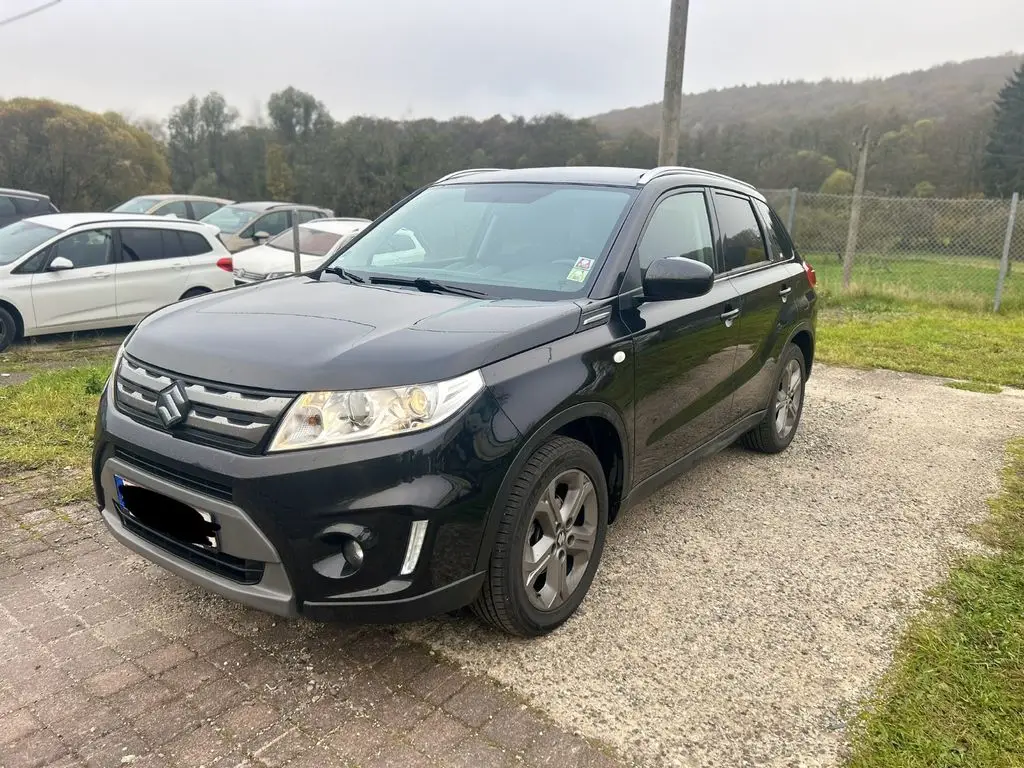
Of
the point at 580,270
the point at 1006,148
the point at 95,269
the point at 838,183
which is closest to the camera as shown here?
the point at 580,270

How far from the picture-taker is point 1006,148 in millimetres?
46844

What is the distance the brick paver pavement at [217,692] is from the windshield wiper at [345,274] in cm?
150

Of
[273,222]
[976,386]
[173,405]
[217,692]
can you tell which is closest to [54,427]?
[173,405]

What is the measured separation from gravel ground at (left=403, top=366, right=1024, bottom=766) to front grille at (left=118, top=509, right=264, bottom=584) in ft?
2.56

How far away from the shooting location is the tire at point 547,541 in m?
2.60

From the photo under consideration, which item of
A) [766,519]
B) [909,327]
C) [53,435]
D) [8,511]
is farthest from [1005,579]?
[909,327]

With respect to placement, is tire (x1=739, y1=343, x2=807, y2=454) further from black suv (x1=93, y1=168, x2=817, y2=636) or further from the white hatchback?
the white hatchback

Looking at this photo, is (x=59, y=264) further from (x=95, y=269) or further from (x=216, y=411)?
(x=216, y=411)

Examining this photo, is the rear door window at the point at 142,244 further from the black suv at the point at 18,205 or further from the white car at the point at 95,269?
the black suv at the point at 18,205

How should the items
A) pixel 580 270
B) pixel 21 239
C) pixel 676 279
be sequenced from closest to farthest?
pixel 676 279 → pixel 580 270 → pixel 21 239

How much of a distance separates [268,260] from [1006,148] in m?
51.4

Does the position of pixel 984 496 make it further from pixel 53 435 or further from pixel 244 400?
pixel 53 435

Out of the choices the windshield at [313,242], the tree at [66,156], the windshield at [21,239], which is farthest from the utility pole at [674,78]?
the tree at [66,156]

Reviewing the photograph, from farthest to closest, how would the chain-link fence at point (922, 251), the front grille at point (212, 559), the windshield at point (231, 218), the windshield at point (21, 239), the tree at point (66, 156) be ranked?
the tree at point (66, 156) → the windshield at point (231, 218) → the chain-link fence at point (922, 251) → the windshield at point (21, 239) → the front grille at point (212, 559)
